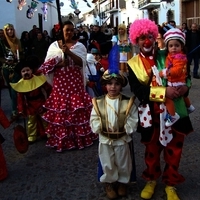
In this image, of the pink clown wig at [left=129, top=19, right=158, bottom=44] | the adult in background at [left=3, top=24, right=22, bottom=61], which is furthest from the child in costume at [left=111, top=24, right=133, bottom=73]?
the pink clown wig at [left=129, top=19, right=158, bottom=44]

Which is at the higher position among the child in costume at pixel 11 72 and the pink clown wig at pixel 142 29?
the pink clown wig at pixel 142 29

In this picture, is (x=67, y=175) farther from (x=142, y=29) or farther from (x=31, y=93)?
(x=142, y=29)

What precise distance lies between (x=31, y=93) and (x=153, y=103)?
8.23ft

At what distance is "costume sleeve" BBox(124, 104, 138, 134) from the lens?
3076 millimetres

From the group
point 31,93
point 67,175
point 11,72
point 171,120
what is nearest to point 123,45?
point 11,72

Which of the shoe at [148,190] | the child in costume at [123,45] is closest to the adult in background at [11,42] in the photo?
the child in costume at [123,45]

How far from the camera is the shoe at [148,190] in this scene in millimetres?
3269

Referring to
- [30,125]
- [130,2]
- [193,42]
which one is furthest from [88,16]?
[30,125]

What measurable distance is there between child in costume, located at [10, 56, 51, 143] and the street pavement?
38cm

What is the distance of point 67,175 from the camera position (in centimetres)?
394

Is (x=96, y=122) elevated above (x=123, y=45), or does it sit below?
below

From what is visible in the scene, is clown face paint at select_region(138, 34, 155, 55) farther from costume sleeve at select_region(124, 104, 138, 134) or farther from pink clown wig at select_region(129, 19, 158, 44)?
costume sleeve at select_region(124, 104, 138, 134)

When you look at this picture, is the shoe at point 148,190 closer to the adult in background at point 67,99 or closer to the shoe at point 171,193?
the shoe at point 171,193

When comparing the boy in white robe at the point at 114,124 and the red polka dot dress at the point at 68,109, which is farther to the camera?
the red polka dot dress at the point at 68,109
